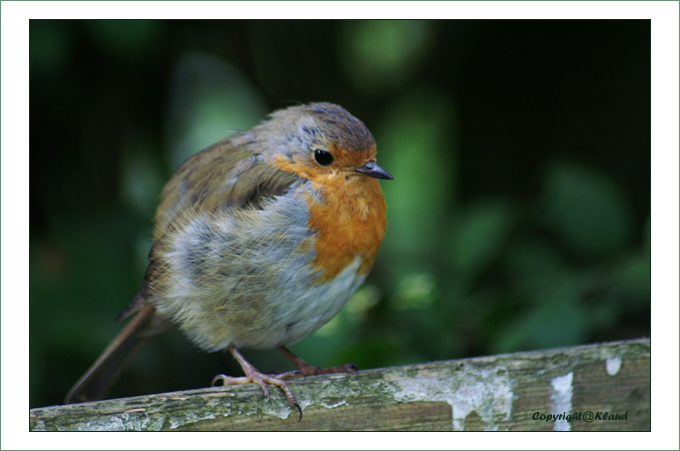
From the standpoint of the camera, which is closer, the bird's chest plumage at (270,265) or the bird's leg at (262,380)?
the bird's leg at (262,380)

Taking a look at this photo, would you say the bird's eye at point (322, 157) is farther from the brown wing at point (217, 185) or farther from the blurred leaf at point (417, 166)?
the blurred leaf at point (417, 166)

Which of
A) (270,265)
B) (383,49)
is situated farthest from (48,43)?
(383,49)

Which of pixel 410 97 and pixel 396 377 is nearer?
pixel 396 377

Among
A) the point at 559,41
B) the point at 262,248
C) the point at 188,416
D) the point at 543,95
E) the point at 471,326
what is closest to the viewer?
the point at 188,416

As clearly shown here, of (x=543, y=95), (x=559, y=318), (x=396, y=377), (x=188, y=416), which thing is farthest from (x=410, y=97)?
(x=188, y=416)

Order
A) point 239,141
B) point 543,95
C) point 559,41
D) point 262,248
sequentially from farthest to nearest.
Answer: point 543,95 → point 559,41 → point 239,141 → point 262,248

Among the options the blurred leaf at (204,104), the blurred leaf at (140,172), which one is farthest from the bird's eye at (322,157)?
the blurred leaf at (140,172)

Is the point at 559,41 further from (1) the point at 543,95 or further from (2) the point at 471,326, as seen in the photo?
(2) the point at 471,326
